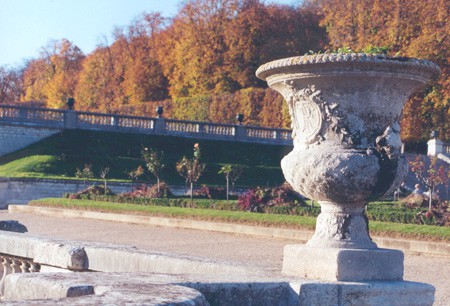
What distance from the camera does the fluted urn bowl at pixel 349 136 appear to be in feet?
16.5

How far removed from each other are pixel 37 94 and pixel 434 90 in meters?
50.9

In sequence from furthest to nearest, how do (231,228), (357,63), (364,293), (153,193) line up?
(153,193)
(231,228)
(357,63)
(364,293)

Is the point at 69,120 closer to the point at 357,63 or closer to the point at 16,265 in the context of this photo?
the point at 16,265

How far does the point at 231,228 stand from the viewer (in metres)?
17.0

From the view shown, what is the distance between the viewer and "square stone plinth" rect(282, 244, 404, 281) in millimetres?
4898

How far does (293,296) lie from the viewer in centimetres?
442

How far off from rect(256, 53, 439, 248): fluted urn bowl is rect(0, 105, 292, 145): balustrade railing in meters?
31.7

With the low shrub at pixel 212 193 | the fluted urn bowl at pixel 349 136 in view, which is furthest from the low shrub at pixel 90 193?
the fluted urn bowl at pixel 349 136

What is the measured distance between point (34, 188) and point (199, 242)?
1532cm

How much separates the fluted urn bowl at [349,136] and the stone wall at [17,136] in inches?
1237

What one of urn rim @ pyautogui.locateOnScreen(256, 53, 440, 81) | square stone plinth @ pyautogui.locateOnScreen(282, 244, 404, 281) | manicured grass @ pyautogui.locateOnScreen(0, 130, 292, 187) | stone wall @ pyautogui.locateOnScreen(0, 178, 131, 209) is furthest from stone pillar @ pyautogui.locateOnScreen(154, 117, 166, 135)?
square stone plinth @ pyautogui.locateOnScreen(282, 244, 404, 281)

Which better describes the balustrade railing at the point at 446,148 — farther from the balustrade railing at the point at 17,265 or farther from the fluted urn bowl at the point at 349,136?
the fluted urn bowl at the point at 349,136

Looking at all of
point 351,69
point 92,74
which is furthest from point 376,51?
point 92,74

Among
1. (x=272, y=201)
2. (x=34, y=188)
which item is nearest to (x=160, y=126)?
(x=34, y=188)
